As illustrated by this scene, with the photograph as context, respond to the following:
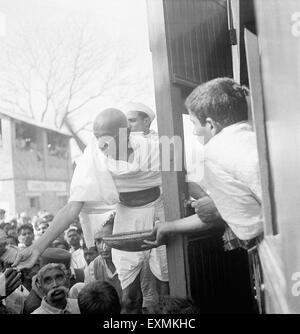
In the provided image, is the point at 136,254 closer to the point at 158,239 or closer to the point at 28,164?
the point at 158,239

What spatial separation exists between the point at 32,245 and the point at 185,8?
3.60 ft

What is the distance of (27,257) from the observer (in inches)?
71.4

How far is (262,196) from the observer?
148 centimetres

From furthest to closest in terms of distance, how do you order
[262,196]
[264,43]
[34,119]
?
[34,119] < [262,196] < [264,43]

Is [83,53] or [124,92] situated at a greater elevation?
[83,53]

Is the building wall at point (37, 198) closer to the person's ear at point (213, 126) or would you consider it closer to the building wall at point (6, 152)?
the building wall at point (6, 152)

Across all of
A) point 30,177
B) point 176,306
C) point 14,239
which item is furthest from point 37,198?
point 176,306

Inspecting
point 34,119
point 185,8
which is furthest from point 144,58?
point 34,119

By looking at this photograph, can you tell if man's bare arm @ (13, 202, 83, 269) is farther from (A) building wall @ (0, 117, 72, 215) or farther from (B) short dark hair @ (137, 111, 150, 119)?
(B) short dark hair @ (137, 111, 150, 119)

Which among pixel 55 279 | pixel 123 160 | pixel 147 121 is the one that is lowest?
pixel 55 279

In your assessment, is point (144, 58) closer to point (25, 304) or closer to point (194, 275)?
point (194, 275)

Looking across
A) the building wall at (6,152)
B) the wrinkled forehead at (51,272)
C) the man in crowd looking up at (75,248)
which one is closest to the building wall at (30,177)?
the building wall at (6,152)

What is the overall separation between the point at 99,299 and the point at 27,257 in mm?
324

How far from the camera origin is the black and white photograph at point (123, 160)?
5.73ft
